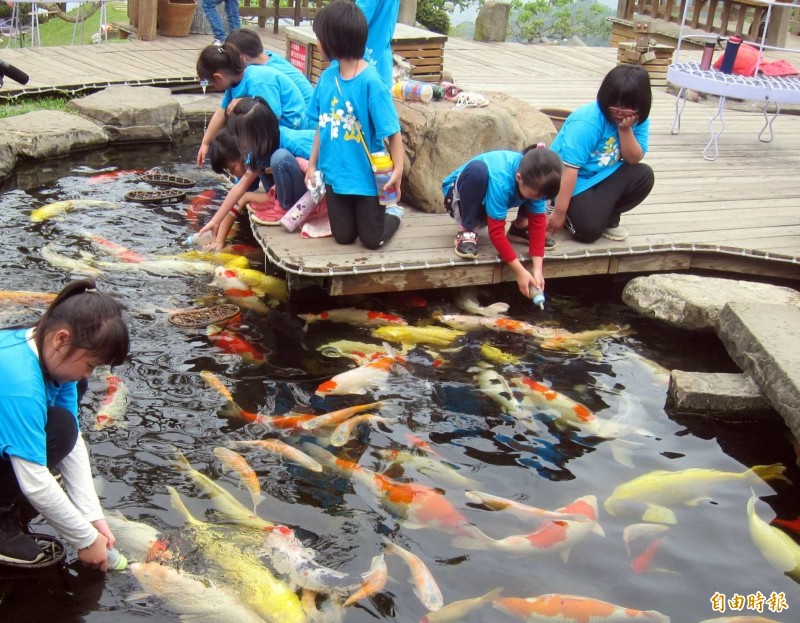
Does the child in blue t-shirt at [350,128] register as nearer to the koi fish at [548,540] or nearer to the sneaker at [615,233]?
the sneaker at [615,233]

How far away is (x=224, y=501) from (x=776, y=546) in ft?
7.84

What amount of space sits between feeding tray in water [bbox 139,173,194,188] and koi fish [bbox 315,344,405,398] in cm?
366

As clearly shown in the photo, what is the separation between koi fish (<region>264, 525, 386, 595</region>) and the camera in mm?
3436

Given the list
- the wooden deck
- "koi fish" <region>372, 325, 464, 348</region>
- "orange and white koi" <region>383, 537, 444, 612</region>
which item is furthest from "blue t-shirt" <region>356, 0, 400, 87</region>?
"orange and white koi" <region>383, 537, 444, 612</region>

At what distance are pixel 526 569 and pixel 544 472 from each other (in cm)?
76

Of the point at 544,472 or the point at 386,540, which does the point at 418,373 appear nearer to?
the point at 544,472

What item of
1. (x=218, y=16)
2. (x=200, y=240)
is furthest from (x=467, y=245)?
Result: (x=218, y=16)

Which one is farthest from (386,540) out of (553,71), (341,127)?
(553,71)

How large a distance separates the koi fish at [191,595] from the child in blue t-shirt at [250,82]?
3.70m

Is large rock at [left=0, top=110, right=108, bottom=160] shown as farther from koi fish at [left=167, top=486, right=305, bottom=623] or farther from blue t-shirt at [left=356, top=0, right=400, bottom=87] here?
koi fish at [left=167, top=486, right=305, bottom=623]

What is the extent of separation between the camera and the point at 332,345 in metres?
5.32

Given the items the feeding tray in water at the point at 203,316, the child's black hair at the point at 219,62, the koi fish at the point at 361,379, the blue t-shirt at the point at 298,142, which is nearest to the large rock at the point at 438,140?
the blue t-shirt at the point at 298,142

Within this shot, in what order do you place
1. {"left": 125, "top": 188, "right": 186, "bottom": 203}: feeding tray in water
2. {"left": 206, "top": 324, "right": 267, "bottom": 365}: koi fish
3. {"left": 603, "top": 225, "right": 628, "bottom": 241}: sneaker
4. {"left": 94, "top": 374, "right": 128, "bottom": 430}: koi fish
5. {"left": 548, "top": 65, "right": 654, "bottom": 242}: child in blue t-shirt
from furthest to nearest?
{"left": 125, "top": 188, "right": 186, "bottom": 203}: feeding tray in water
{"left": 603, "top": 225, "right": 628, "bottom": 241}: sneaker
{"left": 548, "top": 65, "right": 654, "bottom": 242}: child in blue t-shirt
{"left": 206, "top": 324, "right": 267, "bottom": 365}: koi fish
{"left": 94, "top": 374, "right": 128, "bottom": 430}: koi fish

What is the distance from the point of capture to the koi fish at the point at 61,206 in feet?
22.6
